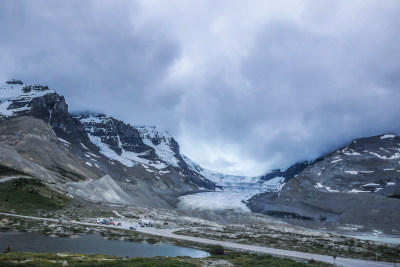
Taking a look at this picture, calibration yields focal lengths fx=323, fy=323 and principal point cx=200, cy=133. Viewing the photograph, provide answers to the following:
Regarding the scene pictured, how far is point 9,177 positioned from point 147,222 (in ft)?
195

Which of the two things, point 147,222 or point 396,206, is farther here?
point 396,206

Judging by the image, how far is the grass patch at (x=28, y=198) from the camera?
9700 centimetres

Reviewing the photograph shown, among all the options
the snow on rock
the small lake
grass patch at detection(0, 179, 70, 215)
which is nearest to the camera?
the small lake

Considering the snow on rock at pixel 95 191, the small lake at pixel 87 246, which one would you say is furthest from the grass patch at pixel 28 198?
the small lake at pixel 87 246

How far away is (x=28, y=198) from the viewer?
10612 cm

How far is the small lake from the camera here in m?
52.3

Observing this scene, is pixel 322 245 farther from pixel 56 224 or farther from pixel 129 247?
pixel 56 224

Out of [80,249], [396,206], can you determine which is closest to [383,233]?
[396,206]

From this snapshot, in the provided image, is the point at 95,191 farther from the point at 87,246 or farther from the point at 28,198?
the point at 87,246

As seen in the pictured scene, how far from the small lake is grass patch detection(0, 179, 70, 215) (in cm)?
3659

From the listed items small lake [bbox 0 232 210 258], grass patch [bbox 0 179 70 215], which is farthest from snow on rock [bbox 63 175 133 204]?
small lake [bbox 0 232 210 258]

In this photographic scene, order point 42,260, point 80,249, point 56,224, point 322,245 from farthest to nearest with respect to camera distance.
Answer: point 56,224 → point 322,245 → point 80,249 → point 42,260

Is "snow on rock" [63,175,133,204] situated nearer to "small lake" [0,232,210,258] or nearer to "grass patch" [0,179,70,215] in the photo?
"grass patch" [0,179,70,215]

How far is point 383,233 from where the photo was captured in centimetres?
14950
